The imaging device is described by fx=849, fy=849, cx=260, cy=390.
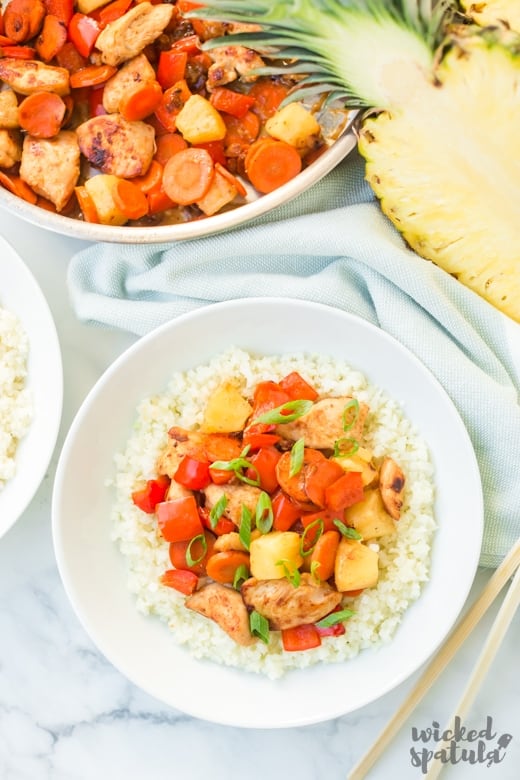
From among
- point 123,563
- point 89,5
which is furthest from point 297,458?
point 89,5

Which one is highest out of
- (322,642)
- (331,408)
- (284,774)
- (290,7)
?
(290,7)

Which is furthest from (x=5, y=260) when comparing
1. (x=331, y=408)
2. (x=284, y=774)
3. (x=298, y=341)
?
(x=284, y=774)

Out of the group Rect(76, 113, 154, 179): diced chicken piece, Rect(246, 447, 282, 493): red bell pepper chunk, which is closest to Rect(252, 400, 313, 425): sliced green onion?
Rect(246, 447, 282, 493): red bell pepper chunk

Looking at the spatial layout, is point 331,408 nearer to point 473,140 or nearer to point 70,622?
point 473,140

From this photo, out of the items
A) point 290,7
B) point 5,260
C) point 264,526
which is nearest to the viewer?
point 290,7

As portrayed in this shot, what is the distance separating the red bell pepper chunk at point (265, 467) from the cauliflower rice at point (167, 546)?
9.7 inches

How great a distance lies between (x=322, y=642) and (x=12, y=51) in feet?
6.84

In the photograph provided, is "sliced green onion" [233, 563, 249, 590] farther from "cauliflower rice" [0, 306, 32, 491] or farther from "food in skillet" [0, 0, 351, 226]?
"food in skillet" [0, 0, 351, 226]

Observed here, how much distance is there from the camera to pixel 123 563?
2.78 meters

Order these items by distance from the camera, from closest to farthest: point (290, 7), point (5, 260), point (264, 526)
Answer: point (290, 7), point (264, 526), point (5, 260)

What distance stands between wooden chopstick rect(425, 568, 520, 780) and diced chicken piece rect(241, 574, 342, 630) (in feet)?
1.57

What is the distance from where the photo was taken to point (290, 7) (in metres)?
2.39

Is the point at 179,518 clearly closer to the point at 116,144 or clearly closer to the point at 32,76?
the point at 116,144

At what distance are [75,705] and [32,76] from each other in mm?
2061
